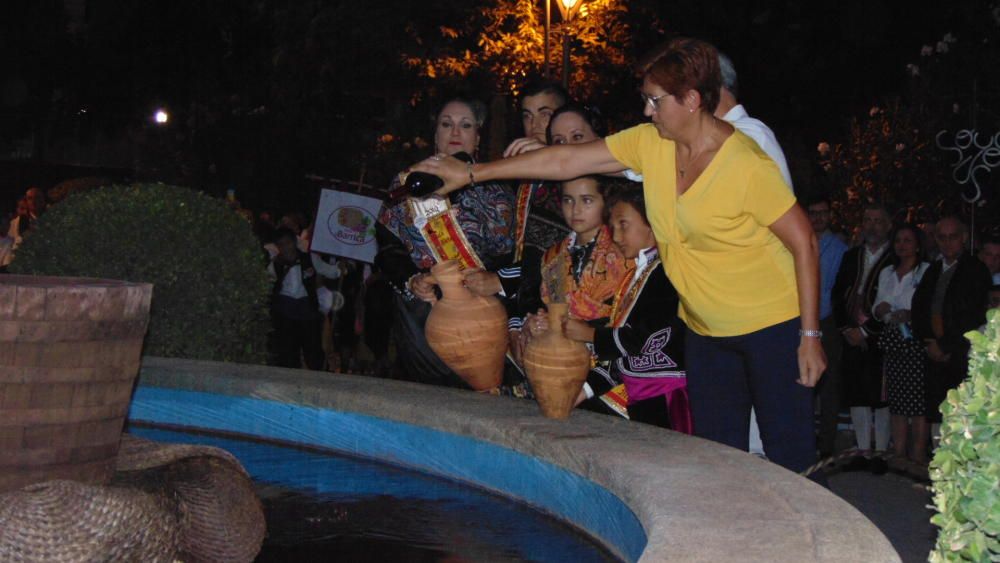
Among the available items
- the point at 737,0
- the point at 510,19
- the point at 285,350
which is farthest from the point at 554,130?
the point at 737,0

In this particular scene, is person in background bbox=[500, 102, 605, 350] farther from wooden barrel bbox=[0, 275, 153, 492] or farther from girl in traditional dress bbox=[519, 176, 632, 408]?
wooden barrel bbox=[0, 275, 153, 492]

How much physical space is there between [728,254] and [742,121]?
67 cm

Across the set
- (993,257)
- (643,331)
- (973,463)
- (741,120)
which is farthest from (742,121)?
(993,257)

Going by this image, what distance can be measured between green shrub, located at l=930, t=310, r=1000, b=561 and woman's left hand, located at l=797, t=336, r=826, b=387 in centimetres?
191

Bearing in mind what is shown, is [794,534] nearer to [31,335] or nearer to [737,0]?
[31,335]

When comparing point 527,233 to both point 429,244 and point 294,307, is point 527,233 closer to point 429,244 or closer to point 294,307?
point 429,244

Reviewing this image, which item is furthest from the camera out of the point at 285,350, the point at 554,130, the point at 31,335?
the point at 285,350

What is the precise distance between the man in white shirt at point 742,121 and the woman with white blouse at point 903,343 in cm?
409

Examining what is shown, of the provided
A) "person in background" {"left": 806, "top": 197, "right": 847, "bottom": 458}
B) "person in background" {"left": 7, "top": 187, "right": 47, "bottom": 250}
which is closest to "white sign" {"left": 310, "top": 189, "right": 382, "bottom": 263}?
"person in background" {"left": 806, "top": 197, "right": 847, "bottom": 458}

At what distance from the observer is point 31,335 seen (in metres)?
3.84

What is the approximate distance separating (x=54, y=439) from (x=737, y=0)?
818 inches

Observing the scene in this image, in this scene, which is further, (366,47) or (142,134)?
(142,134)

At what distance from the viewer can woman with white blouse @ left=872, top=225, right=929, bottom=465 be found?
8609 mm

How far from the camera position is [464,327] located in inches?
217
